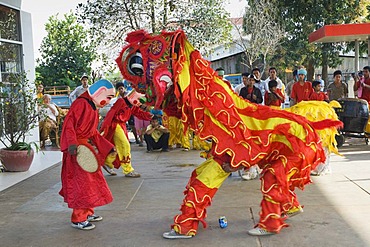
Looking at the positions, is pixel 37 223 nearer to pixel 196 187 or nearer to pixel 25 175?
pixel 196 187

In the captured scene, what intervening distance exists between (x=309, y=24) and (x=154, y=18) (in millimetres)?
11396

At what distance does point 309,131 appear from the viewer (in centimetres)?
438

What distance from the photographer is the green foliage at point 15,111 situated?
7.86 m

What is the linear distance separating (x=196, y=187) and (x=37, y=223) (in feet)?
6.47

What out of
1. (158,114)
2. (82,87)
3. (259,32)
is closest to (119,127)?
(158,114)

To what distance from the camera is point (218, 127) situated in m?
4.23

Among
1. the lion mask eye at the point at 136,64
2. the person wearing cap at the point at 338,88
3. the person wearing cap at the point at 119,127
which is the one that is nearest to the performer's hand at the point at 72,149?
the lion mask eye at the point at 136,64

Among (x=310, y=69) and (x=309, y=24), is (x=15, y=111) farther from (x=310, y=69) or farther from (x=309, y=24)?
(x=310, y=69)

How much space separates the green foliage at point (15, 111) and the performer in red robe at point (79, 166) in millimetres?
3400

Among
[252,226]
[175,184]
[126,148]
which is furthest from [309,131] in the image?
[126,148]

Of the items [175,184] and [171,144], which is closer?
[175,184]

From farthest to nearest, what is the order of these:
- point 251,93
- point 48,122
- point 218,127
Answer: point 48,122 < point 251,93 < point 218,127

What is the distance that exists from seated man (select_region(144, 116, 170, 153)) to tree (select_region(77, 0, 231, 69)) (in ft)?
14.4

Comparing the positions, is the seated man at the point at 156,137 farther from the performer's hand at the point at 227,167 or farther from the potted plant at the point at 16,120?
the performer's hand at the point at 227,167
